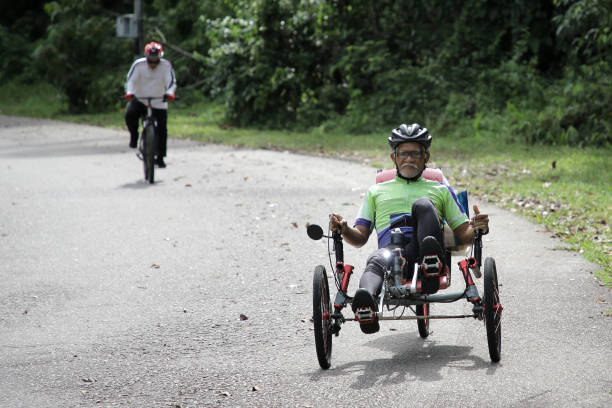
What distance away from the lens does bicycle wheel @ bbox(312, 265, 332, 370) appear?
16.8 ft

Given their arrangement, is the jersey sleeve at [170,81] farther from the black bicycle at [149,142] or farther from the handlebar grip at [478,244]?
the handlebar grip at [478,244]

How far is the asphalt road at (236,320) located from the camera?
502 cm

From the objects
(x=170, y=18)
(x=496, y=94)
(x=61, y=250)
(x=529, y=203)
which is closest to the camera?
(x=61, y=250)

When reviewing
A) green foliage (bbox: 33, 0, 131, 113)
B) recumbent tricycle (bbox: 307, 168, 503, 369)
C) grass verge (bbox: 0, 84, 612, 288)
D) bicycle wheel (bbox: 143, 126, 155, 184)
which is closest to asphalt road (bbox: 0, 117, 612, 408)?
recumbent tricycle (bbox: 307, 168, 503, 369)

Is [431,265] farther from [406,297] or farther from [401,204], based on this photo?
[401,204]

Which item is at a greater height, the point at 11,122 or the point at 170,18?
the point at 170,18

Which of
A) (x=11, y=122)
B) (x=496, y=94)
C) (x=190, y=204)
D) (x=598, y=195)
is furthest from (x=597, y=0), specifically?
(x=11, y=122)

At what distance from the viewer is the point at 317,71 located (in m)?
24.5

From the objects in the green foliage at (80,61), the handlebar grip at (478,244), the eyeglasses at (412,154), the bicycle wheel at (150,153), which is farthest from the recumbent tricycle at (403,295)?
the green foliage at (80,61)

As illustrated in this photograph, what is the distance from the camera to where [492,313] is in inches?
204

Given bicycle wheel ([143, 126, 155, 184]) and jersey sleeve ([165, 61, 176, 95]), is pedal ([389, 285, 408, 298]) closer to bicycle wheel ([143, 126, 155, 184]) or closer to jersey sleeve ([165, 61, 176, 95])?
bicycle wheel ([143, 126, 155, 184])

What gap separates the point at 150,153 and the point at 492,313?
30.7 ft

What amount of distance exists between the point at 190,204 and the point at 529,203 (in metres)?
4.35

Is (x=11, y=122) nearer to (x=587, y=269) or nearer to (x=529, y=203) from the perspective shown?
(x=529, y=203)
